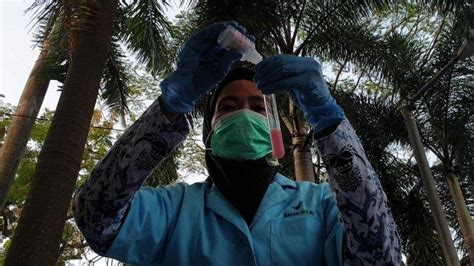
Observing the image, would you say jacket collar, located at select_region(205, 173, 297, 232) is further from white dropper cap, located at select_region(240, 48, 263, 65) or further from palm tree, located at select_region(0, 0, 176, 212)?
palm tree, located at select_region(0, 0, 176, 212)

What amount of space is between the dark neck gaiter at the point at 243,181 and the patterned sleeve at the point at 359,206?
10.4 inches

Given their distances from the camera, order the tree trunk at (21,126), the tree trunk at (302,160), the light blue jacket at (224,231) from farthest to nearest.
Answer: the tree trunk at (302,160) → the tree trunk at (21,126) → the light blue jacket at (224,231)

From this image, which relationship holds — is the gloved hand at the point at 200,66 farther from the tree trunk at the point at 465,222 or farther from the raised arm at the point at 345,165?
the tree trunk at the point at 465,222

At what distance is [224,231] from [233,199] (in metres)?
0.11

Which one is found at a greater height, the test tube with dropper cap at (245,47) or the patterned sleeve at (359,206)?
the test tube with dropper cap at (245,47)

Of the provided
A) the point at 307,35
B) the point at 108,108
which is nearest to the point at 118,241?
the point at 108,108

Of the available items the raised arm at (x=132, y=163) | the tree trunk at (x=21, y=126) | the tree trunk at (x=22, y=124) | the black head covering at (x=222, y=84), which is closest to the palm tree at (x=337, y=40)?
the tree trunk at (x=22, y=124)

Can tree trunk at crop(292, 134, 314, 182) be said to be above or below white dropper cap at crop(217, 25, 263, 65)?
above

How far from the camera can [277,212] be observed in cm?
141

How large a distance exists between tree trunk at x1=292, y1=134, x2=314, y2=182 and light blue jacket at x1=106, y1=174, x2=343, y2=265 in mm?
5671

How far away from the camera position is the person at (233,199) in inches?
48.4

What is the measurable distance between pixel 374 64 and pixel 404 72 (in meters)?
0.49

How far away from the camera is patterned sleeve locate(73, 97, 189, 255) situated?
1.23m

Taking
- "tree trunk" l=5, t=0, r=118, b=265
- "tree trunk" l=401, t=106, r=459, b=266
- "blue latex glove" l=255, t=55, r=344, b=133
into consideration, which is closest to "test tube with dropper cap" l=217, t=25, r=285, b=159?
"blue latex glove" l=255, t=55, r=344, b=133
